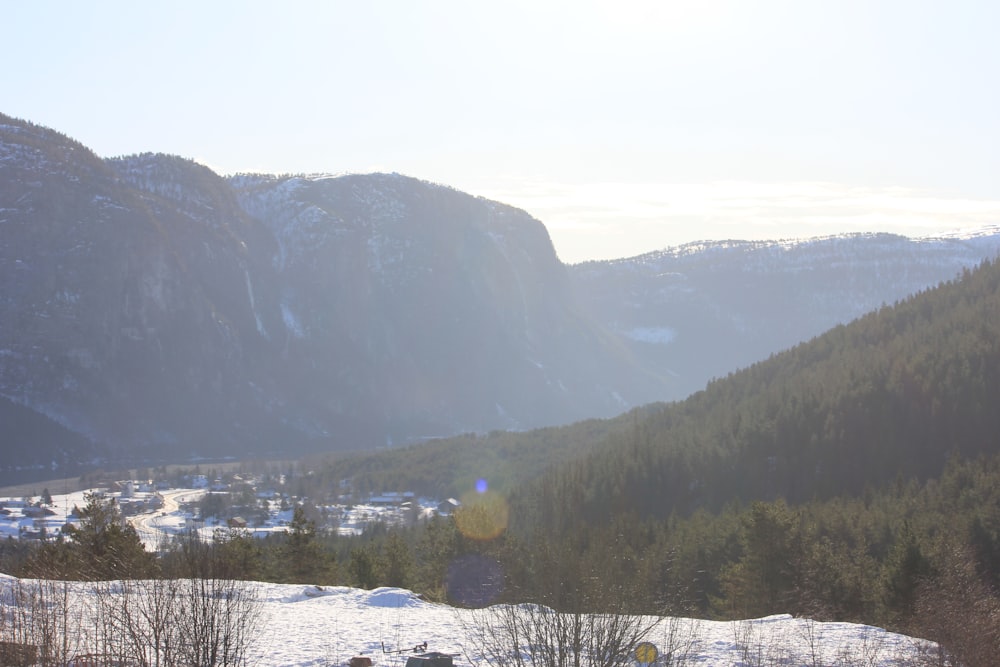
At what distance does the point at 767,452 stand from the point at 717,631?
422 ft

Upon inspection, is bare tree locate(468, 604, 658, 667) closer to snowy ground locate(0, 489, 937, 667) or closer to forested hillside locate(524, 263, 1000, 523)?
snowy ground locate(0, 489, 937, 667)

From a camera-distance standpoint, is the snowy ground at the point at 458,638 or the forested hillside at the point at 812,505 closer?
the snowy ground at the point at 458,638

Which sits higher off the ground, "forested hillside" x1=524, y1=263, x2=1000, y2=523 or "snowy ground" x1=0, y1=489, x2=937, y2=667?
"forested hillside" x1=524, y1=263, x2=1000, y2=523

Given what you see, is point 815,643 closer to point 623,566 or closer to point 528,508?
point 623,566

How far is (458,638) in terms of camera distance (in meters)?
37.3

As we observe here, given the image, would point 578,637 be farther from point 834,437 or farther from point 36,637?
point 834,437

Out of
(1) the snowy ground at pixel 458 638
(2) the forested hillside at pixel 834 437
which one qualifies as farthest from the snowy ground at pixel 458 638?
(2) the forested hillside at pixel 834 437

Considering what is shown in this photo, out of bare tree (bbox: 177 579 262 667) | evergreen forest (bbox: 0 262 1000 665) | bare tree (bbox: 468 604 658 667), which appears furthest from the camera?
evergreen forest (bbox: 0 262 1000 665)

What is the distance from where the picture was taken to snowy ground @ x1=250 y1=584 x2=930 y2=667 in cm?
3216

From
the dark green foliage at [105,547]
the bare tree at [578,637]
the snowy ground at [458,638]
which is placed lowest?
the snowy ground at [458,638]

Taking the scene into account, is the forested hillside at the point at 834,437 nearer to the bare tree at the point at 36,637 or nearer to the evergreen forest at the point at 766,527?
the evergreen forest at the point at 766,527

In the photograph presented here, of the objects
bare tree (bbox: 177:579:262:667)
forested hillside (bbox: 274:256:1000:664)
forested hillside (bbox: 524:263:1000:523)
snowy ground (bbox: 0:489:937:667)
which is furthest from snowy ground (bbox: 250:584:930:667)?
forested hillside (bbox: 524:263:1000:523)

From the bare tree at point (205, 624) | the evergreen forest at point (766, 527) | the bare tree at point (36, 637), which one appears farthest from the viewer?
the evergreen forest at point (766, 527)

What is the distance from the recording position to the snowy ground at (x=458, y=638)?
32.2 m
